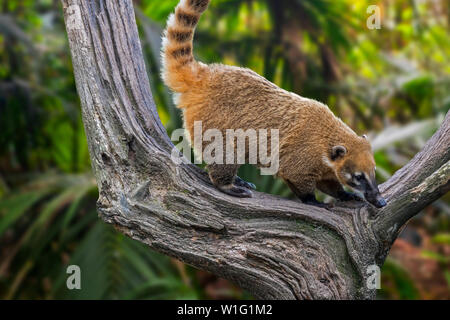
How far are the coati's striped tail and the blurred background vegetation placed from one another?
1.74m

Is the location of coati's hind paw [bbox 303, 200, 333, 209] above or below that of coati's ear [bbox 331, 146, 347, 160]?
below

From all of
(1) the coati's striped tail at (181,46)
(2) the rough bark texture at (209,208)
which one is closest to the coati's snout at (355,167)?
(2) the rough bark texture at (209,208)

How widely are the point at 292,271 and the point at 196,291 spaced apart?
128 inches

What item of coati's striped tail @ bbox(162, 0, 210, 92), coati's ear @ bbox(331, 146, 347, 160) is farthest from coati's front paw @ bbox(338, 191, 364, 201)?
coati's striped tail @ bbox(162, 0, 210, 92)

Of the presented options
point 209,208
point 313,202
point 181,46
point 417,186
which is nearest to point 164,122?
point 181,46

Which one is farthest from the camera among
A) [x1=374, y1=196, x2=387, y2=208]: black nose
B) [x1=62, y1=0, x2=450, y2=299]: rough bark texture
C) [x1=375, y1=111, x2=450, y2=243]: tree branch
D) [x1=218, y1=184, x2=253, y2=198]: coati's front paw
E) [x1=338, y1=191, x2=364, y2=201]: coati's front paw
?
[x1=338, y1=191, x2=364, y2=201]: coati's front paw

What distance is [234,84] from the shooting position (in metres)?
4.17

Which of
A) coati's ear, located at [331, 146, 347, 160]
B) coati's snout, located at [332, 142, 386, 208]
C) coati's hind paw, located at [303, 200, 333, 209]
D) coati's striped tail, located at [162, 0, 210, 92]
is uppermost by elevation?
coati's striped tail, located at [162, 0, 210, 92]

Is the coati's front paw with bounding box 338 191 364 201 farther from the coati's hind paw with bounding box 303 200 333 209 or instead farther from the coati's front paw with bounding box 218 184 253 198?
the coati's front paw with bounding box 218 184 253 198

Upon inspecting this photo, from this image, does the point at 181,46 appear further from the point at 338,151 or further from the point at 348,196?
the point at 348,196

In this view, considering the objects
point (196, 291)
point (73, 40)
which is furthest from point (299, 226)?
point (196, 291)

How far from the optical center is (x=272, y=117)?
414 centimetres

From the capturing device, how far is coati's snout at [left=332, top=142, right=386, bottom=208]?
390cm

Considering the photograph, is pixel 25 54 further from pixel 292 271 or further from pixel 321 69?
pixel 292 271
